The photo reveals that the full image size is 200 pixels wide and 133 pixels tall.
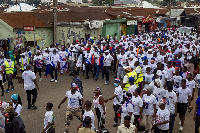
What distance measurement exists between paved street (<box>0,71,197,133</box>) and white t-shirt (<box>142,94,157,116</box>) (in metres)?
1.36

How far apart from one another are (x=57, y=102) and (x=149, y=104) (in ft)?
15.8

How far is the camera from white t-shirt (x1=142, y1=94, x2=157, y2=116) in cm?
834

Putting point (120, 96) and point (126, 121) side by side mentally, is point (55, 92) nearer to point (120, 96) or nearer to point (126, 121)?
point (120, 96)

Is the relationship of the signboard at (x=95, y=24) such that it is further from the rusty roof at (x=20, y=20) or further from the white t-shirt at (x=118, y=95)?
the white t-shirt at (x=118, y=95)

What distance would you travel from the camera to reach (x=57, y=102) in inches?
473

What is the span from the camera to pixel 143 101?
8.45 meters

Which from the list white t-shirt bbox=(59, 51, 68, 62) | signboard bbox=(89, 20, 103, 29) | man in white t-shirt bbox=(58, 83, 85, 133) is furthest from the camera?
signboard bbox=(89, 20, 103, 29)

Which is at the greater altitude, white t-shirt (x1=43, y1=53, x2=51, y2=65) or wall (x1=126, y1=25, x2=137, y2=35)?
wall (x1=126, y1=25, x2=137, y2=35)

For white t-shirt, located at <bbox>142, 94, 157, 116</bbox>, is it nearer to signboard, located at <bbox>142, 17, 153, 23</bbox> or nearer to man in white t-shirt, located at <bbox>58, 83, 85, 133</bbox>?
man in white t-shirt, located at <bbox>58, 83, 85, 133</bbox>

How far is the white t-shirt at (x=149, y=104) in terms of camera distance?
8344mm

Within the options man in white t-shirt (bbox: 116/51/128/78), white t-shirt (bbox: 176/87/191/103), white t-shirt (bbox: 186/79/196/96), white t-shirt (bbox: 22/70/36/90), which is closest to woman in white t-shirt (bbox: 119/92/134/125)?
white t-shirt (bbox: 176/87/191/103)

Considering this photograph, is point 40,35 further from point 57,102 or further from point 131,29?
point 131,29

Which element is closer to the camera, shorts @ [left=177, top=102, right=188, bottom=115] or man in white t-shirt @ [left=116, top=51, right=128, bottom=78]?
shorts @ [left=177, top=102, right=188, bottom=115]

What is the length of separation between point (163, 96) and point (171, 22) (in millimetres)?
42942
